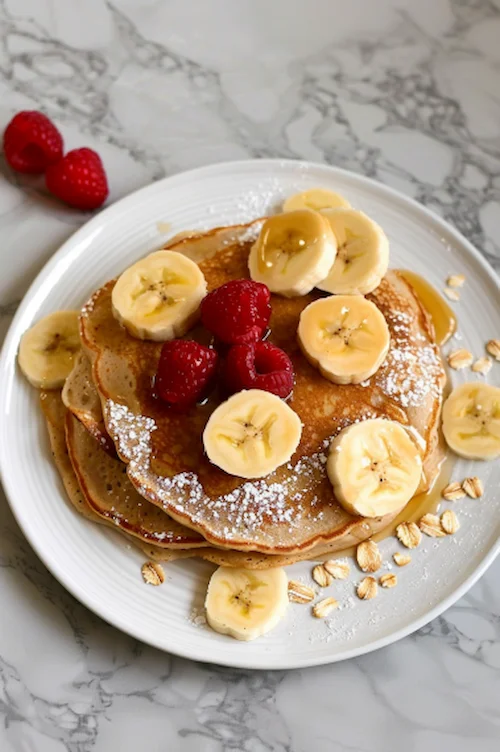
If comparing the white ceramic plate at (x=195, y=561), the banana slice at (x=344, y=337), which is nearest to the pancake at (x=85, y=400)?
the white ceramic plate at (x=195, y=561)

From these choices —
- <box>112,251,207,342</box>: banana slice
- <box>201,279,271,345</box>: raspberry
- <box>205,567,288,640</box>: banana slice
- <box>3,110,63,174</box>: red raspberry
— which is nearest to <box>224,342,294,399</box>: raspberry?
<box>201,279,271,345</box>: raspberry

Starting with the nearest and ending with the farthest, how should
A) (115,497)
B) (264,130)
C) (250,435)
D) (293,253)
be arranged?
(250,435)
(115,497)
(293,253)
(264,130)

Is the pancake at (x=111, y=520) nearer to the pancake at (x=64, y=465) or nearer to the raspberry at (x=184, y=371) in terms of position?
the pancake at (x=64, y=465)

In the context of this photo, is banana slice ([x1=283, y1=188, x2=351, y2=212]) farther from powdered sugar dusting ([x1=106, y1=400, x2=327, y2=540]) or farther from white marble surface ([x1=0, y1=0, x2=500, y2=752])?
powdered sugar dusting ([x1=106, y1=400, x2=327, y2=540])

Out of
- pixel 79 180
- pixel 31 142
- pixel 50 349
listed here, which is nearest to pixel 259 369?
pixel 50 349

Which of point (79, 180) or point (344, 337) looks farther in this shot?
point (79, 180)

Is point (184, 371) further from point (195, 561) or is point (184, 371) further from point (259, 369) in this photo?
point (195, 561)

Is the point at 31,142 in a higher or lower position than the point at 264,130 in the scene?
lower
